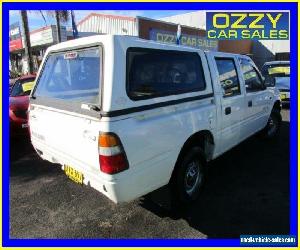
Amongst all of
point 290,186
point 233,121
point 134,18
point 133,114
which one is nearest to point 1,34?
point 133,114

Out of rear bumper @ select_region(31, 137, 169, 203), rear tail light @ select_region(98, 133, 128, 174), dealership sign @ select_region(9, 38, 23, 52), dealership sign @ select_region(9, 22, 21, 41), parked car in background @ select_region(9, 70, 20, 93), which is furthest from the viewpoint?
dealership sign @ select_region(9, 22, 21, 41)

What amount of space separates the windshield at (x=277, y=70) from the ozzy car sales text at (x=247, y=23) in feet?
17.0

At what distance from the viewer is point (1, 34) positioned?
13.1ft

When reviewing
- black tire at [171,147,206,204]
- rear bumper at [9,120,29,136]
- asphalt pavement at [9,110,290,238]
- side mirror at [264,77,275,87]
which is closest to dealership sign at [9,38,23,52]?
rear bumper at [9,120,29,136]

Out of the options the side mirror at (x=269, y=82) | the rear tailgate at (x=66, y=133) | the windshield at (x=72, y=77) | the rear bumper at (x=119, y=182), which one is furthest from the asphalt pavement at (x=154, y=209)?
the side mirror at (x=269, y=82)

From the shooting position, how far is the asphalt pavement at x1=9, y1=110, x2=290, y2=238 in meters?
3.38

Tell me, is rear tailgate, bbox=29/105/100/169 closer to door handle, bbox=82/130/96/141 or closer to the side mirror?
door handle, bbox=82/130/96/141

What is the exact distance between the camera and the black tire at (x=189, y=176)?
357 cm

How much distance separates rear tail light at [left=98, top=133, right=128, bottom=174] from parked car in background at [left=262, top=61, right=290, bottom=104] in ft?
28.5

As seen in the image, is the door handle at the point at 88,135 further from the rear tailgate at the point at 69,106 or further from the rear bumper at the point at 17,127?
the rear bumper at the point at 17,127

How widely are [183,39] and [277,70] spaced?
12081 mm

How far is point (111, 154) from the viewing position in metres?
2.74

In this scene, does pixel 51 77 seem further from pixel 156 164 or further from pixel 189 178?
pixel 189 178

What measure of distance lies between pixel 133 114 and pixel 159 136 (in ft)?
1.32
